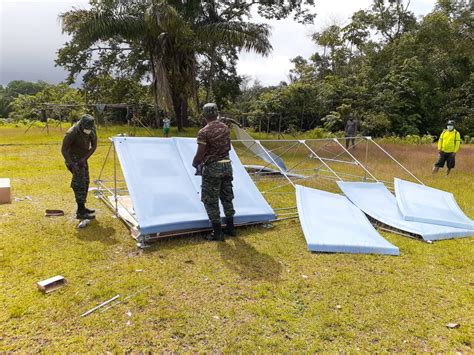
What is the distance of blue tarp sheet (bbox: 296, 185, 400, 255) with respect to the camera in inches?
180

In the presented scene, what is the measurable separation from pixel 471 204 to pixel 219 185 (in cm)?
594

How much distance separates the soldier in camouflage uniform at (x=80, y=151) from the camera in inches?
195

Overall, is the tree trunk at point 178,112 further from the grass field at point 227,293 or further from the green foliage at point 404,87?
the grass field at point 227,293

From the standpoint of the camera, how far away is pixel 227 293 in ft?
11.5

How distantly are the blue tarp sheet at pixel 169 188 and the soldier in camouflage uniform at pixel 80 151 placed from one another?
1.37 feet

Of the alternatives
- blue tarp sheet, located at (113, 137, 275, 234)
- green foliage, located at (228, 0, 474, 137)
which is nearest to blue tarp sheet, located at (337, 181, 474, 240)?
blue tarp sheet, located at (113, 137, 275, 234)

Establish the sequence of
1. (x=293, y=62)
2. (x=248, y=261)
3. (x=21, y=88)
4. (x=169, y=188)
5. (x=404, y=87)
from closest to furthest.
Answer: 1. (x=248, y=261)
2. (x=169, y=188)
3. (x=404, y=87)
4. (x=293, y=62)
5. (x=21, y=88)

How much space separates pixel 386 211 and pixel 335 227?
1589 millimetres

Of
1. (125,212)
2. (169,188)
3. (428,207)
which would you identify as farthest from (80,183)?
(428,207)

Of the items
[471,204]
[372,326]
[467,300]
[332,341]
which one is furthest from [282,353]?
[471,204]

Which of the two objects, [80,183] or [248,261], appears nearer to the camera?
[248,261]

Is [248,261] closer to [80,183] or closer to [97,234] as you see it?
[97,234]

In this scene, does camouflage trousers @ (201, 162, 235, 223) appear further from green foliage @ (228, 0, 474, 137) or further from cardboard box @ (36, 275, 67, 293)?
green foliage @ (228, 0, 474, 137)

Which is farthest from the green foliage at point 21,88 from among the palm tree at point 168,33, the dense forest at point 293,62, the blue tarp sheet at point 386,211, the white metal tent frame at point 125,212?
the blue tarp sheet at point 386,211
